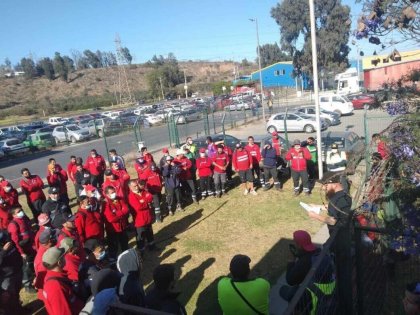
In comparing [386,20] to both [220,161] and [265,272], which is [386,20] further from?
[220,161]

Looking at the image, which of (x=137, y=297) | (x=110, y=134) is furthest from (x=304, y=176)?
(x=110, y=134)

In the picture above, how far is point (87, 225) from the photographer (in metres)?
7.16

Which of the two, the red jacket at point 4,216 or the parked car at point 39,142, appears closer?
the red jacket at point 4,216

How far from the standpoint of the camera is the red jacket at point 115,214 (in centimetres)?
790

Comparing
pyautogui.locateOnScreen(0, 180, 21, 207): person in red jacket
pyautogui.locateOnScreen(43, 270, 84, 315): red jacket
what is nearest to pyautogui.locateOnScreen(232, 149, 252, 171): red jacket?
pyautogui.locateOnScreen(0, 180, 21, 207): person in red jacket

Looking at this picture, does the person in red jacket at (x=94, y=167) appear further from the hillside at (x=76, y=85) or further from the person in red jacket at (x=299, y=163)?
the hillside at (x=76, y=85)

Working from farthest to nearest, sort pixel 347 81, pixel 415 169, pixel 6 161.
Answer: pixel 347 81
pixel 6 161
pixel 415 169

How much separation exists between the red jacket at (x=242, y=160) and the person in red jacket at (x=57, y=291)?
25.5ft

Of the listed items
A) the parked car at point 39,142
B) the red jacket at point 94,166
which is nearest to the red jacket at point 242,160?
the red jacket at point 94,166

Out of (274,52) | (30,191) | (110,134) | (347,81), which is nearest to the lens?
(30,191)

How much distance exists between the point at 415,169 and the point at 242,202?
899cm

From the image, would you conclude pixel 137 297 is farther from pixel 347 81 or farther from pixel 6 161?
pixel 347 81

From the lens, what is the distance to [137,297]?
4.48 m

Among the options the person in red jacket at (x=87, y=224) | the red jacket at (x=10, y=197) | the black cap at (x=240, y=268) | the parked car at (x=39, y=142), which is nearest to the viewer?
the black cap at (x=240, y=268)
